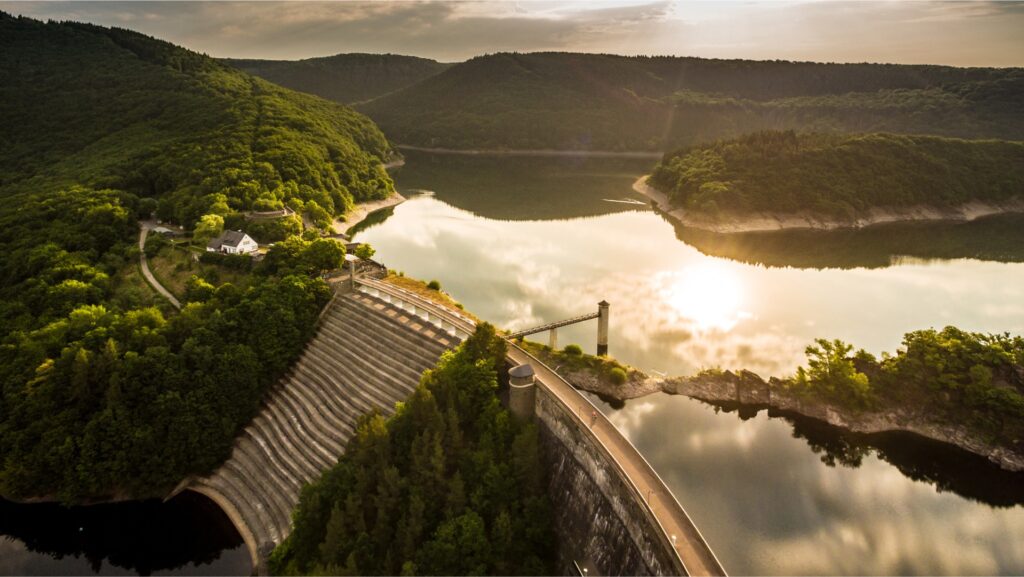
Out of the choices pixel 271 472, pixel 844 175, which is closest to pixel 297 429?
pixel 271 472

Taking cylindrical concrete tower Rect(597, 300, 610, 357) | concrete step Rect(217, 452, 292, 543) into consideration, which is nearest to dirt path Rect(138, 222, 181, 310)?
concrete step Rect(217, 452, 292, 543)

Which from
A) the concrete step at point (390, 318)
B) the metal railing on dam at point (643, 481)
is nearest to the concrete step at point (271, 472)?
the concrete step at point (390, 318)

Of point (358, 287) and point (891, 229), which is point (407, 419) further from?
point (891, 229)

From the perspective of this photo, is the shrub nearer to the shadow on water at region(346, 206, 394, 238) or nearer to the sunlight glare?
the sunlight glare

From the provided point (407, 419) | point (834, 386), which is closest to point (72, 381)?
point (407, 419)

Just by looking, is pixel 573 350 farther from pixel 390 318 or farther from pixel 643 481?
pixel 643 481

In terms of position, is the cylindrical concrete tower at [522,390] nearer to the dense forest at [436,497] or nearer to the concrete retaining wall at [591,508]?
the concrete retaining wall at [591,508]
